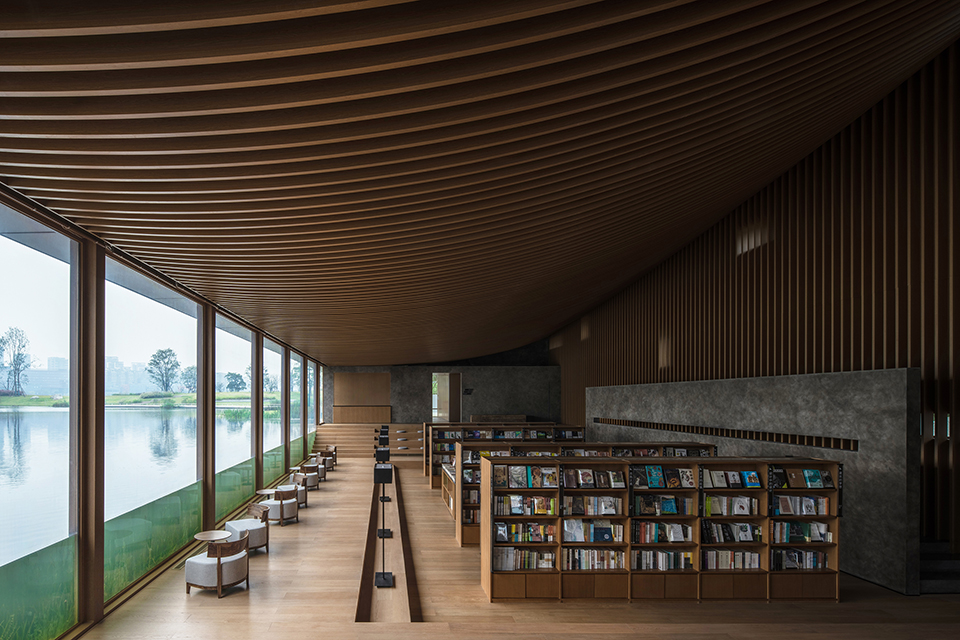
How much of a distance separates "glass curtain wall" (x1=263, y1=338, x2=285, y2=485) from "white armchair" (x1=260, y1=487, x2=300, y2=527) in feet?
10.1

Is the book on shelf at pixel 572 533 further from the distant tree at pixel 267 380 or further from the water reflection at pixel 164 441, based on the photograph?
the distant tree at pixel 267 380

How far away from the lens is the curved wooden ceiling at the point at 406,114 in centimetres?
278

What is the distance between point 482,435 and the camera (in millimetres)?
15102

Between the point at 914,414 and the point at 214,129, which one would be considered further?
the point at 914,414

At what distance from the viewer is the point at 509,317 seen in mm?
15312

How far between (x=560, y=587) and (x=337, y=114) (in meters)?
5.39

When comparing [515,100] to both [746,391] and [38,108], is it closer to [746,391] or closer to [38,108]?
[38,108]

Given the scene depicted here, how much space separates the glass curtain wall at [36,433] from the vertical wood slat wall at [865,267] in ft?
28.9

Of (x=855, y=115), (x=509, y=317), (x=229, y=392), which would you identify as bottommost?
(x=229, y=392)

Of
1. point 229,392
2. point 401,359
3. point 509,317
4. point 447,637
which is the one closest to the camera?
point 447,637

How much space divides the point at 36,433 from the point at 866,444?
848 cm

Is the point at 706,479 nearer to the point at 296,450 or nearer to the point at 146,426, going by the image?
the point at 146,426

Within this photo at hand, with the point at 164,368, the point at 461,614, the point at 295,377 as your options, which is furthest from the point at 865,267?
the point at 295,377

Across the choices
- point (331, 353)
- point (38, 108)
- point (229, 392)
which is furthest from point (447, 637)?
point (331, 353)
